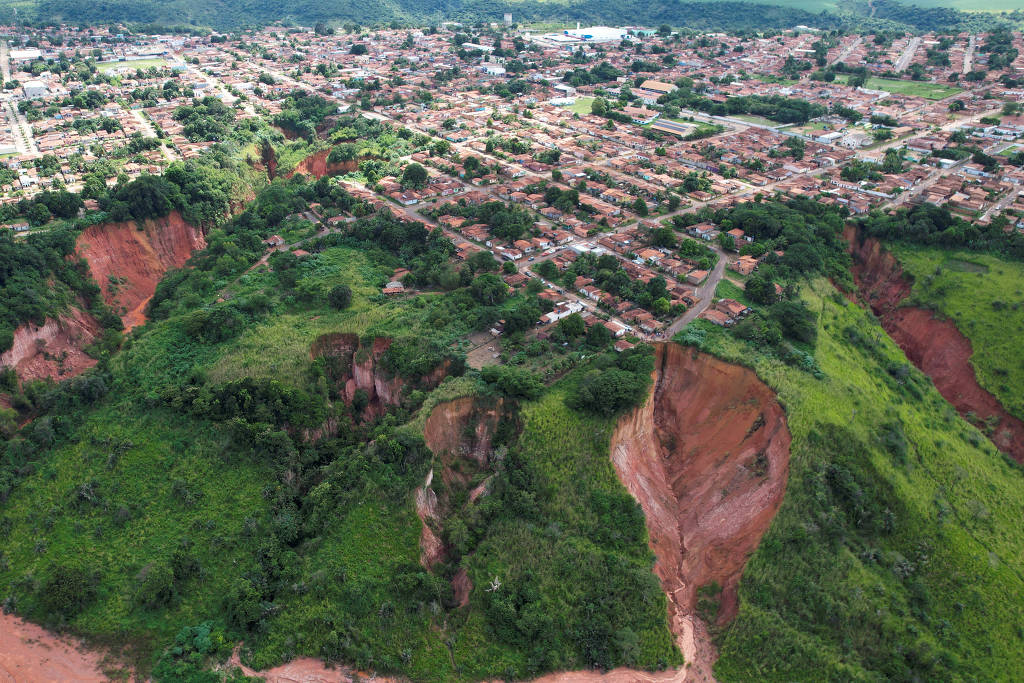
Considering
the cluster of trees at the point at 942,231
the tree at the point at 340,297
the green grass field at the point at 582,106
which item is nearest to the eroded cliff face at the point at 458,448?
the tree at the point at 340,297

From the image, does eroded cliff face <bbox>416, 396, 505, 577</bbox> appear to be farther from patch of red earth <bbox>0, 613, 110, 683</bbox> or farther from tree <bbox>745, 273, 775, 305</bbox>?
tree <bbox>745, 273, 775, 305</bbox>

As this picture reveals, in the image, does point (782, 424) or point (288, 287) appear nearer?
point (782, 424)

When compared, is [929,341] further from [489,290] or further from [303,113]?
[303,113]

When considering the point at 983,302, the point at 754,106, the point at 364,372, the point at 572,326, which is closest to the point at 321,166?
the point at 364,372

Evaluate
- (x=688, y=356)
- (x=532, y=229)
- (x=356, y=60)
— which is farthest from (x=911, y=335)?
(x=356, y=60)

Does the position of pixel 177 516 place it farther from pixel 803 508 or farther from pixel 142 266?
pixel 142 266

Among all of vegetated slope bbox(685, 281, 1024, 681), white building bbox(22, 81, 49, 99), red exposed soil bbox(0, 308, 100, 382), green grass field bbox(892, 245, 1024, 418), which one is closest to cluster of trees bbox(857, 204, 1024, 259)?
green grass field bbox(892, 245, 1024, 418)
